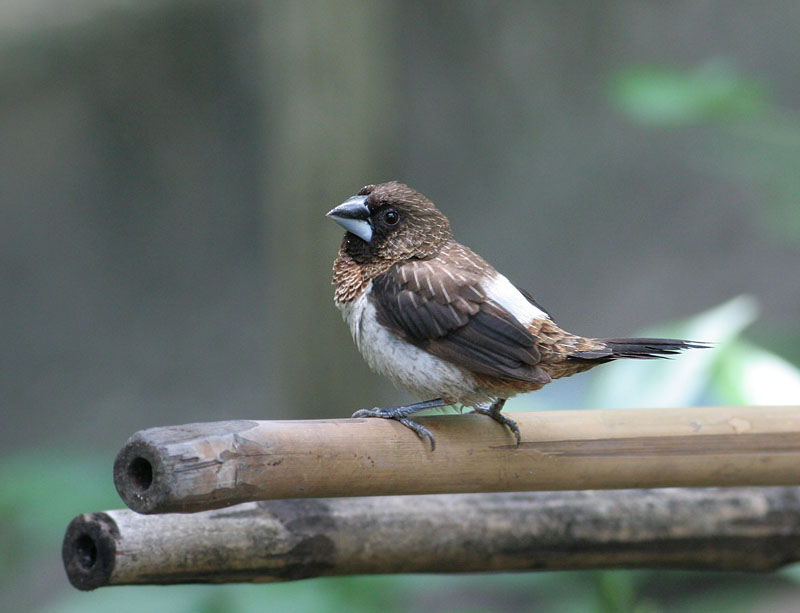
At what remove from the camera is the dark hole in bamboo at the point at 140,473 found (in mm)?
1420

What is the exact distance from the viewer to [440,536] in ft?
7.06

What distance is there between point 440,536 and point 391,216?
2.26ft

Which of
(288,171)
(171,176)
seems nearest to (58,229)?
(171,176)

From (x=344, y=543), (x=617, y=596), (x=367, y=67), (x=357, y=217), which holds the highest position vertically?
(x=367, y=67)

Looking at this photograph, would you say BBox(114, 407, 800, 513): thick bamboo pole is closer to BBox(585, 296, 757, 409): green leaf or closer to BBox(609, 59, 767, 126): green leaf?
BBox(585, 296, 757, 409): green leaf

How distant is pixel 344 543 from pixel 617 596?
981 mm

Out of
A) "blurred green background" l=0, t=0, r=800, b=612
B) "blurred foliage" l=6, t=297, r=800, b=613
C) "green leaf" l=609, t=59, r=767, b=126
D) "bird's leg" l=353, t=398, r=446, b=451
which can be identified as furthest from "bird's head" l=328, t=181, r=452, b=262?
"blurred green background" l=0, t=0, r=800, b=612

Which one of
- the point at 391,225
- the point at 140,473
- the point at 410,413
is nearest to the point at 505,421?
the point at 410,413

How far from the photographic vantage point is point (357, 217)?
190 cm

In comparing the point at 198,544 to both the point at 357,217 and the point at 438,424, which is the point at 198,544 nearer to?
the point at 438,424

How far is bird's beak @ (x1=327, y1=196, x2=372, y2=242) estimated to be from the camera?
1896 mm

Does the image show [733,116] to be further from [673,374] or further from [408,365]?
[408,365]

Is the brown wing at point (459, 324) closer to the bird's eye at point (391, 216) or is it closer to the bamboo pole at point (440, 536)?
the bird's eye at point (391, 216)

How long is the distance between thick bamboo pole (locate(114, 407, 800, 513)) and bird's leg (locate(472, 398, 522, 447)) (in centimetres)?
1
